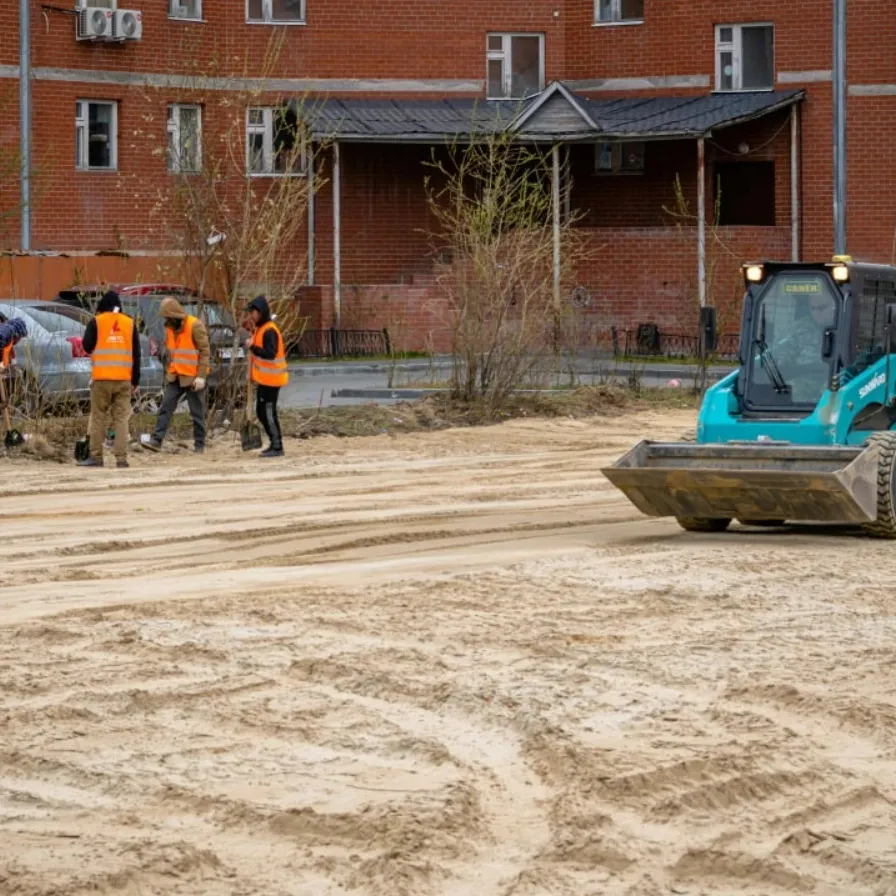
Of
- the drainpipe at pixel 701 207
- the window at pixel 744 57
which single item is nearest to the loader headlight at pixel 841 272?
the drainpipe at pixel 701 207

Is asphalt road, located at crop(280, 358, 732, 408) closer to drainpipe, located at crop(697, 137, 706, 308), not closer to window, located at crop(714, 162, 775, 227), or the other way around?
drainpipe, located at crop(697, 137, 706, 308)

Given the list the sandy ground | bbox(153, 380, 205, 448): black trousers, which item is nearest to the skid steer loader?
the sandy ground

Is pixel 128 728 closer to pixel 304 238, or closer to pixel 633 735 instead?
pixel 633 735

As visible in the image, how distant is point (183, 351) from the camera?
21344 millimetres

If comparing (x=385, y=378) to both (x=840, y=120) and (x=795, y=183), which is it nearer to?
(x=840, y=120)

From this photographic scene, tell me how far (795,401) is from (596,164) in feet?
→ 86.6

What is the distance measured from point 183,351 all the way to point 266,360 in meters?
0.85

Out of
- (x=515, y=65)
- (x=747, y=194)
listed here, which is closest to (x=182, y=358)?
(x=515, y=65)

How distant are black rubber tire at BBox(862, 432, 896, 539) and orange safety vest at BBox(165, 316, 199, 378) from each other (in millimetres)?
8266

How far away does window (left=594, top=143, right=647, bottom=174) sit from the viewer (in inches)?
1641

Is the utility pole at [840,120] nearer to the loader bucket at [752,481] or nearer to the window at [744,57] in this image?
the window at [744,57]

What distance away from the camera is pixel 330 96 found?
4062 centimetres

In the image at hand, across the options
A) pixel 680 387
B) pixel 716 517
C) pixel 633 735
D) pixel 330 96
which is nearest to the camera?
pixel 633 735

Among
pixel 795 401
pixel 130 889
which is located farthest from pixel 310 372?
pixel 130 889
